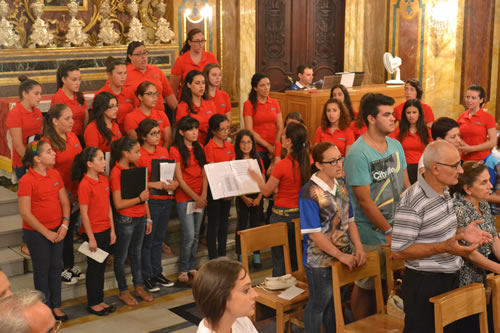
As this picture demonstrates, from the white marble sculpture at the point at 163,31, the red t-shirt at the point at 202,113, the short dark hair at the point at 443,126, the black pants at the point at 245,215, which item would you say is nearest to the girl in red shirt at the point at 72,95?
the red t-shirt at the point at 202,113

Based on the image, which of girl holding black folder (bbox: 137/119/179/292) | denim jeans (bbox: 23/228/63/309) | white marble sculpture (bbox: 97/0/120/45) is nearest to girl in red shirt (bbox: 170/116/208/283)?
girl holding black folder (bbox: 137/119/179/292)

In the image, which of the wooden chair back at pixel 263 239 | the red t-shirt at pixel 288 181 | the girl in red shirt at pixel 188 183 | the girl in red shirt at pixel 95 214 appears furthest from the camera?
the girl in red shirt at pixel 188 183

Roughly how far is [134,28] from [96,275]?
4.72 metres

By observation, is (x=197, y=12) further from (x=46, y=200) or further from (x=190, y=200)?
(x=46, y=200)

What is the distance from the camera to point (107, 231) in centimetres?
549

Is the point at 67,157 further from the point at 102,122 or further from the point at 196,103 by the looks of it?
the point at 196,103

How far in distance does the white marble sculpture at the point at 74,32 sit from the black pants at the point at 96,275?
417 cm

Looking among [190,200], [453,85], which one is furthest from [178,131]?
[453,85]

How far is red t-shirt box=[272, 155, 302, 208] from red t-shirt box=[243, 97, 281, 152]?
1.60 meters

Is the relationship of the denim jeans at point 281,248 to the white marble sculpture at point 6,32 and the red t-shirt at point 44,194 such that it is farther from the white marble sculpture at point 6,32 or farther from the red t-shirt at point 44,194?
the white marble sculpture at point 6,32

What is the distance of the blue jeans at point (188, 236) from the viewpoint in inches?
242

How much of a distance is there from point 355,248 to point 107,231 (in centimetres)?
217

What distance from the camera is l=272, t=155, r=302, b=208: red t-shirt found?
543cm

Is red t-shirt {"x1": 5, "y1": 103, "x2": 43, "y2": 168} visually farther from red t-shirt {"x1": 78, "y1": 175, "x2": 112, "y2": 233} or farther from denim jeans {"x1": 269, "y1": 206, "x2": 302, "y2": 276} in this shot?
denim jeans {"x1": 269, "y1": 206, "x2": 302, "y2": 276}
